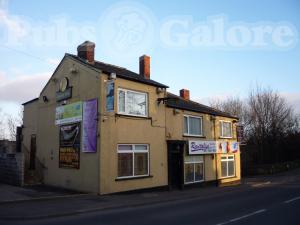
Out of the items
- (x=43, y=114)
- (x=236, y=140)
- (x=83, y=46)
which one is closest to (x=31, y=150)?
(x=43, y=114)

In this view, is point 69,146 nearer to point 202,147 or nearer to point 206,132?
A: point 202,147

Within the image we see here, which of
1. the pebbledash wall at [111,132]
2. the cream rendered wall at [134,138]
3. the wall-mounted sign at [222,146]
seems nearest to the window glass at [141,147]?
the pebbledash wall at [111,132]

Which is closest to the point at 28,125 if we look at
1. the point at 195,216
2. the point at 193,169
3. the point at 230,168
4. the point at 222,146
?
the point at 193,169

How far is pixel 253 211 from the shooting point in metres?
12.6

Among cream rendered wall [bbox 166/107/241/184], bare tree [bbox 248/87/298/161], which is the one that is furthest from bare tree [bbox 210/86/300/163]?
cream rendered wall [bbox 166/107/241/184]

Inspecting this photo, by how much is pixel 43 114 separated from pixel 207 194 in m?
12.2

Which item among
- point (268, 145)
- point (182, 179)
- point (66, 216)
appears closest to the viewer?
point (66, 216)

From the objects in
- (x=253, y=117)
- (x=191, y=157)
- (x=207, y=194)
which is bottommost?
(x=207, y=194)

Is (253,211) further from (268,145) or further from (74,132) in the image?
(268,145)

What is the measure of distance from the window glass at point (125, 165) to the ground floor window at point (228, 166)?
11.4 metres

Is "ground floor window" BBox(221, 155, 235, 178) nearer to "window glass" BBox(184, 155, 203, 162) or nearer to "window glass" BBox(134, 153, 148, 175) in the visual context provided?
"window glass" BBox(184, 155, 203, 162)

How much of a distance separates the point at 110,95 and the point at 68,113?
13.8 feet

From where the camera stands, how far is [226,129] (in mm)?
29719

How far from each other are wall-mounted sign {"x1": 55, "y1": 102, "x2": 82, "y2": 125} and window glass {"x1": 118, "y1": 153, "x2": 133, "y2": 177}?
331 cm
